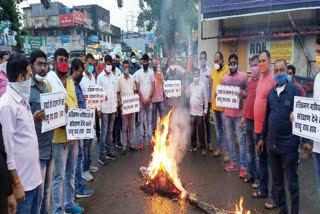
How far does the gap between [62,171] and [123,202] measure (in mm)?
1408

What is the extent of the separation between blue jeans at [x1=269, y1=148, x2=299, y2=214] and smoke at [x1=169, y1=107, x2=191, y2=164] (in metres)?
3.16

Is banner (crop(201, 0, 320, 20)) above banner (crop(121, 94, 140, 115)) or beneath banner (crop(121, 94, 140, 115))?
above

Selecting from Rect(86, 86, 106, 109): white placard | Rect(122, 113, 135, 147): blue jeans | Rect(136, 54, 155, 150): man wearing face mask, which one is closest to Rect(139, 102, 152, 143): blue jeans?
Rect(136, 54, 155, 150): man wearing face mask

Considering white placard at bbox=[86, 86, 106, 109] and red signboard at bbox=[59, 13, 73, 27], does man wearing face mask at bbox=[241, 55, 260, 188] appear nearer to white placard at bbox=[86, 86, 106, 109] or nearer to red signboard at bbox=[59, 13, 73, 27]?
white placard at bbox=[86, 86, 106, 109]

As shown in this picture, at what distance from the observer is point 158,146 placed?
649 centimetres

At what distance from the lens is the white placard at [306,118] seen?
13.3ft

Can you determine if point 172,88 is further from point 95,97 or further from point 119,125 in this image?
A: point 95,97

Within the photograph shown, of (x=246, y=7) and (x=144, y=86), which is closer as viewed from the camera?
(x=144, y=86)

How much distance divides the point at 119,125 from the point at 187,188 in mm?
3650

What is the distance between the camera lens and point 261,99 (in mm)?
5254

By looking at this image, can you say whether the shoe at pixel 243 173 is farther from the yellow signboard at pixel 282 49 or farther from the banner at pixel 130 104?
the yellow signboard at pixel 282 49

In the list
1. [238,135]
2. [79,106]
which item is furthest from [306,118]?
[79,106]

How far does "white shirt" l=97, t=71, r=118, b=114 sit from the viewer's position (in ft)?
24.6

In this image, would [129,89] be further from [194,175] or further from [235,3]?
[235,3]
